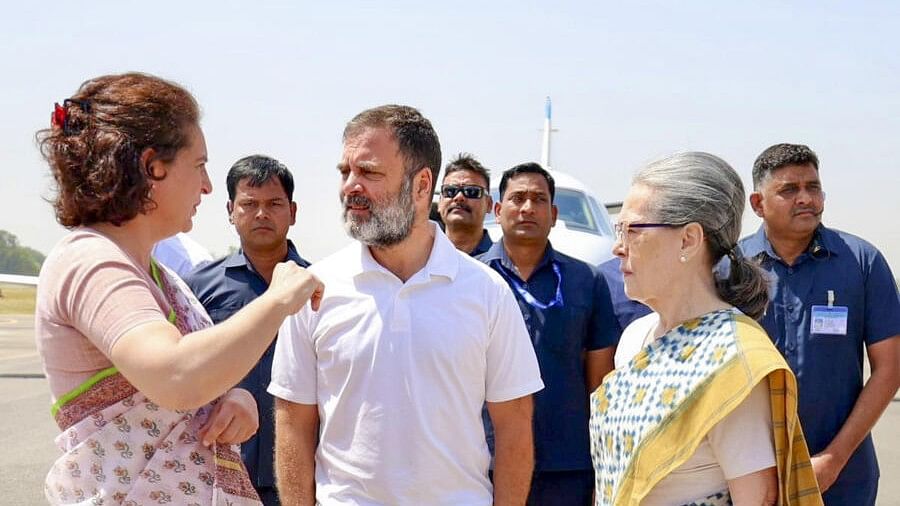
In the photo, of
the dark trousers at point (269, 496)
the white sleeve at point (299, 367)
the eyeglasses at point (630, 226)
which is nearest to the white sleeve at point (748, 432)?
the eyeglasses at point (630, 226)

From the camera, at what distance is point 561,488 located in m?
4.49

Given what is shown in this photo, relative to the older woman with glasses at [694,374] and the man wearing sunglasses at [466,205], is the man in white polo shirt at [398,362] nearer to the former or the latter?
the older woman with glasses at [694,374]

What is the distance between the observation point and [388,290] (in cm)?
301

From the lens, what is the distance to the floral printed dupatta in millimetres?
2104

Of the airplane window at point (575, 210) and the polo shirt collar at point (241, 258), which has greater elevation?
the polo shirt collar at point (241, 258)

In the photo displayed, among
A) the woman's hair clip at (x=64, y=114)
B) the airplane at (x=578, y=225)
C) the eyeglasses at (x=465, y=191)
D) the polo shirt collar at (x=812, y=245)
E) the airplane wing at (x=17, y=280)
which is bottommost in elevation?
the airplane wing at (x=17, y=280)

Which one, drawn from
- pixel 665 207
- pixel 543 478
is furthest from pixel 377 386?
pixel 543 478

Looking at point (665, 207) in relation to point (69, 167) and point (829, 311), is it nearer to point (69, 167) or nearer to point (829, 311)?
point (69, 167)

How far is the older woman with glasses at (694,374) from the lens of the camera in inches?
88.0

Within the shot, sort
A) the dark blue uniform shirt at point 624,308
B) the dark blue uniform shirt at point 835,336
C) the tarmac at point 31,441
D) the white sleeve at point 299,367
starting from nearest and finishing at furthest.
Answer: the white sleeve at point 299,367 < the dark blue uniform shirt at point 835,336 < the dark blue uniform shirt at point 624,308 < the tarmac at point 31,441

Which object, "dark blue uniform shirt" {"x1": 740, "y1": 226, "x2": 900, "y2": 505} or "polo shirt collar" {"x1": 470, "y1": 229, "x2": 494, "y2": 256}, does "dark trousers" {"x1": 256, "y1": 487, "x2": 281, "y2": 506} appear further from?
"dark blue uniform shirt" {"x1": 740, "y1": 226, "x2": 900, "y2": 505}

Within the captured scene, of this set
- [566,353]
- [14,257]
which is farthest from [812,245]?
[14,257]

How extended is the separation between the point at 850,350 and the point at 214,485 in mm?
3263

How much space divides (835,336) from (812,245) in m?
0.47
